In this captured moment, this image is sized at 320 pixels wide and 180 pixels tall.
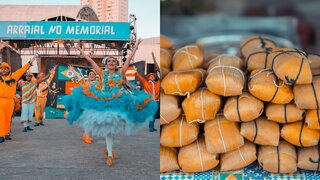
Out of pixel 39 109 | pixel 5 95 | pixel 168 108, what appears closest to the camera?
pixel 168 108

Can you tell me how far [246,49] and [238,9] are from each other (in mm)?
264

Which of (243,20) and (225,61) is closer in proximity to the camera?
(243,20)

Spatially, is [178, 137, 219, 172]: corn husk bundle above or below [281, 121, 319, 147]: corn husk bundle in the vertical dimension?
below

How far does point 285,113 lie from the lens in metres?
2.25

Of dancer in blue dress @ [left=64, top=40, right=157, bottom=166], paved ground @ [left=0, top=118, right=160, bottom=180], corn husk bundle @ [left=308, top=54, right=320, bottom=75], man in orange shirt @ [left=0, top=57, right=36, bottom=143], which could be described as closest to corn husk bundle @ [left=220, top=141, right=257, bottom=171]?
corn husk bundle @ [left=308, top=54, right=320, bottom=75]

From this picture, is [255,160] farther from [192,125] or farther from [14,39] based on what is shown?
[14,39]

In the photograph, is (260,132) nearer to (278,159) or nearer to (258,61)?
(278,159)

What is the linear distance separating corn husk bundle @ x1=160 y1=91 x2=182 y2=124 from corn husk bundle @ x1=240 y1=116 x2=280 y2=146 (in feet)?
1.31

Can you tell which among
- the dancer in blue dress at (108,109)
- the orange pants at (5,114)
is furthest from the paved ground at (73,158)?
the dancer in blue dress at (108,109)

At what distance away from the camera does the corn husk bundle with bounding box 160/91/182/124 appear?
219cm

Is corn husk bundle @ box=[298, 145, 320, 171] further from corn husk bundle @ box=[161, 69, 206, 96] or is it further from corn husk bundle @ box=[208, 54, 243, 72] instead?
corn husk bundle @ box=[161, 69, 206, 96]

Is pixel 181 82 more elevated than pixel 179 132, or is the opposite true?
pixel 181 82

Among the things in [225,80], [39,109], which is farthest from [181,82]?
[39,109]

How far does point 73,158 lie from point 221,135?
367 cm
